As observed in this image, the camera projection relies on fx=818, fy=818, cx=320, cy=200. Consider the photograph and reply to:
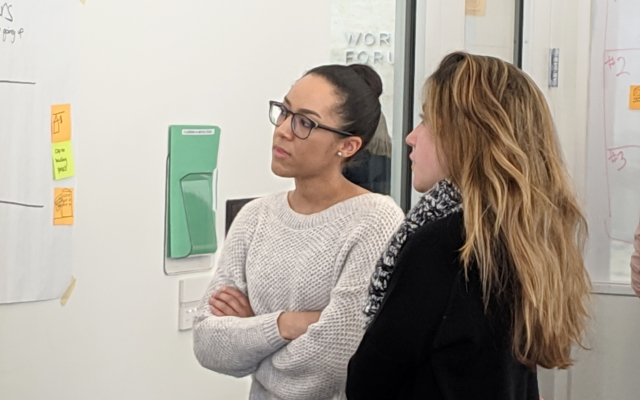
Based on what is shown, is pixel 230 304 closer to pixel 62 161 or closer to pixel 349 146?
pixel 349 146

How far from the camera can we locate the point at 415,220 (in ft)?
4.28

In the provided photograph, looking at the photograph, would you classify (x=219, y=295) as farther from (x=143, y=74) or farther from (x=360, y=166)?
(x=360, y=166)

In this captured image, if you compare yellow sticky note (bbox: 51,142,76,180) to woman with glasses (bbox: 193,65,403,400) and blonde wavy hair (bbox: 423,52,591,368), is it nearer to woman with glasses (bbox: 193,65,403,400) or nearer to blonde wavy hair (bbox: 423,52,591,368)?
woman with glasses (bbox: 193,65,403,400)

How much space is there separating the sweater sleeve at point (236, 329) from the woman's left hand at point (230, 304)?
0.02 meters

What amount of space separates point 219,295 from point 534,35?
6.69ft

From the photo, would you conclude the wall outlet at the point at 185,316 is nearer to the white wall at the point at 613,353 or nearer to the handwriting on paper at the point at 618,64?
the white wall at the point at 613,353

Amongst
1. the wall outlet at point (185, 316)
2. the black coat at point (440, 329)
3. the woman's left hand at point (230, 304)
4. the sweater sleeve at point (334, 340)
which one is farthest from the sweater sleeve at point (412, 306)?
the wall outlet at point (185, 316)

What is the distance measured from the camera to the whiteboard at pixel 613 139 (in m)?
3.19

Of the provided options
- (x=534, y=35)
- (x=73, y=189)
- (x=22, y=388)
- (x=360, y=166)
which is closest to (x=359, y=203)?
→ (x=73, y=189)

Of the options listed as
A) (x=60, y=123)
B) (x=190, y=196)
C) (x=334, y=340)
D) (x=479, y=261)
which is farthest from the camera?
(x=190, y=196)

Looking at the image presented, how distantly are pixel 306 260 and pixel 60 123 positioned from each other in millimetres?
700

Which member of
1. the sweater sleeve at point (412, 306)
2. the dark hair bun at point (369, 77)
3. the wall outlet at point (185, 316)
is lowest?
the wall outlet at point (185, 316)

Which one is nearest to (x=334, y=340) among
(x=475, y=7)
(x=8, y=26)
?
(x=8, y=26)

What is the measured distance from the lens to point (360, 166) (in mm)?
2727
